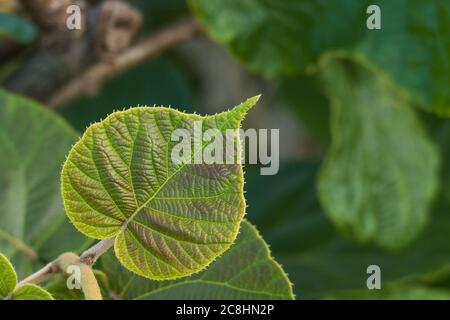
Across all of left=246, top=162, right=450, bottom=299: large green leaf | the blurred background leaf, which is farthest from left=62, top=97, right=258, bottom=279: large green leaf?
the blurred background leaf

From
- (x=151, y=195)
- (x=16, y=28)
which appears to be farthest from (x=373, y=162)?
(x=151, y=195)

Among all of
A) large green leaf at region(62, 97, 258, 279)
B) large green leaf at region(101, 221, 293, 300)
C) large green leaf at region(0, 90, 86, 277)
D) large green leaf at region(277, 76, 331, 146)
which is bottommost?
large green leaf at region(101, 221, 293, 300)

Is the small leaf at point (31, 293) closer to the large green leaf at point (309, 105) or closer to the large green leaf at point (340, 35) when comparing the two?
the large green leaf at point (340, 35)

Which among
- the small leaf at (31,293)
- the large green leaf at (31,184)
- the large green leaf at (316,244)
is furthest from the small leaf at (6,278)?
the large green leaf at (316,244)

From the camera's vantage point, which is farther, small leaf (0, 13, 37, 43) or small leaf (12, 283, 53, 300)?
small leaf (0, 13, 37, 43)

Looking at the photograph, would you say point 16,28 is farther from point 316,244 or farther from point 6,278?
point 316,244

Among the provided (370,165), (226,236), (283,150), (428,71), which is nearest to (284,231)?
(370,165)

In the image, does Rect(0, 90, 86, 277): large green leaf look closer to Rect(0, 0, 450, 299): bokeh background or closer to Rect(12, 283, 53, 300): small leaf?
Rect(0, 0, 450, 299): bokeh background
